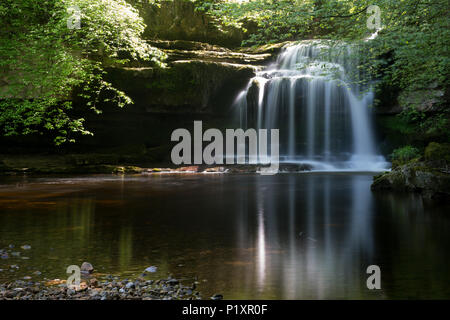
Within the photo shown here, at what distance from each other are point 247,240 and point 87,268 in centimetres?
247

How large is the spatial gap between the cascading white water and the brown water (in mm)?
12144

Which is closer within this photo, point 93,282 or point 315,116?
point 93,282

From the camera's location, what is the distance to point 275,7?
29.0 feet

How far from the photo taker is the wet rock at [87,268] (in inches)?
165

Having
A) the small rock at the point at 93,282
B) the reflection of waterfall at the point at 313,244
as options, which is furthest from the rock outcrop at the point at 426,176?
the small rock at the point at 93,282

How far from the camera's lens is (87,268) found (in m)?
4.22

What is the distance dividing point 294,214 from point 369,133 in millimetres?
16585

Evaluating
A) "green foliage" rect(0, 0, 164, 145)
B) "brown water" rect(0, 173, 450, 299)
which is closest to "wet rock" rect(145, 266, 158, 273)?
"brown water" rect(0, 173, 450, 299)

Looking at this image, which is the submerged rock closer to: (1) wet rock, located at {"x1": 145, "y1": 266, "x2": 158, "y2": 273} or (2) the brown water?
(2) the brown water

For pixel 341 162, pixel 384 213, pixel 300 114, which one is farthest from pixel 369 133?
pixel 384 213

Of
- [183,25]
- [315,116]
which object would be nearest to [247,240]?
[315,116]

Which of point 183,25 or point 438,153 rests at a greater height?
point 183,25

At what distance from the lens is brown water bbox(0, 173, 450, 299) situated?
4004 mm

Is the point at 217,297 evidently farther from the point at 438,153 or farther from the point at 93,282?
the point at 438,153
